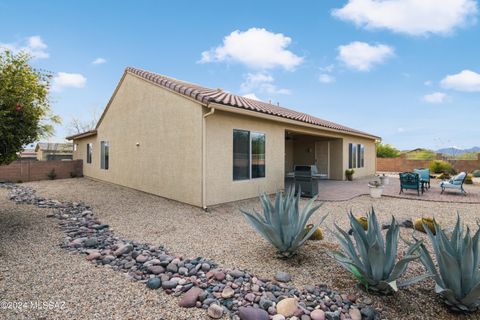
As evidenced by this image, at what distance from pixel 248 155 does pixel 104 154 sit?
31.3 ft

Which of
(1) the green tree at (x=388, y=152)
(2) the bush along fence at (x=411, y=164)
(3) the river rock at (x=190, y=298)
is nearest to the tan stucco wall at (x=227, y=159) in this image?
(3) the river rock at (x=190, y=298)

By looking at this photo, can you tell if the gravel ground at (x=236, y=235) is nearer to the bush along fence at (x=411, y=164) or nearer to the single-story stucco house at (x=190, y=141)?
the single-story stucco house at (x=190, y=141)

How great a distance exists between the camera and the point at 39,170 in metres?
16.1

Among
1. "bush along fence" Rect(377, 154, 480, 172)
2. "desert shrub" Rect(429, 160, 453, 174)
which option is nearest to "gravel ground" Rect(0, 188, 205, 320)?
"desert shrub" Rect(429, 160, 453, 174)

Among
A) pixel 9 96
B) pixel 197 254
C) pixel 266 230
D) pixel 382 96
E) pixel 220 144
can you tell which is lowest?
pixel 197 254

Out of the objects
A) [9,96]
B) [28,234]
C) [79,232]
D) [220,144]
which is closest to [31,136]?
[9,96]

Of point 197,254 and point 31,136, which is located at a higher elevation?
point 31,136

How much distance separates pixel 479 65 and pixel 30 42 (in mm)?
23458

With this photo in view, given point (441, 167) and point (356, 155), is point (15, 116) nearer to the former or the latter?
point (356, 155)

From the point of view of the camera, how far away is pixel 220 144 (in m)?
8.23

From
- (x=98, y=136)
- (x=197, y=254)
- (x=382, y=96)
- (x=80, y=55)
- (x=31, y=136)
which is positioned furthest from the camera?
(x=382, y=96)

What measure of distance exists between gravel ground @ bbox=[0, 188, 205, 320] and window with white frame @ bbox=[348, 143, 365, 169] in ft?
52.6

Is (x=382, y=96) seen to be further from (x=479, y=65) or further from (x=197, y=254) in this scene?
(x=197, y=254)

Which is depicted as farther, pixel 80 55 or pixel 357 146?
pixel 357 146
